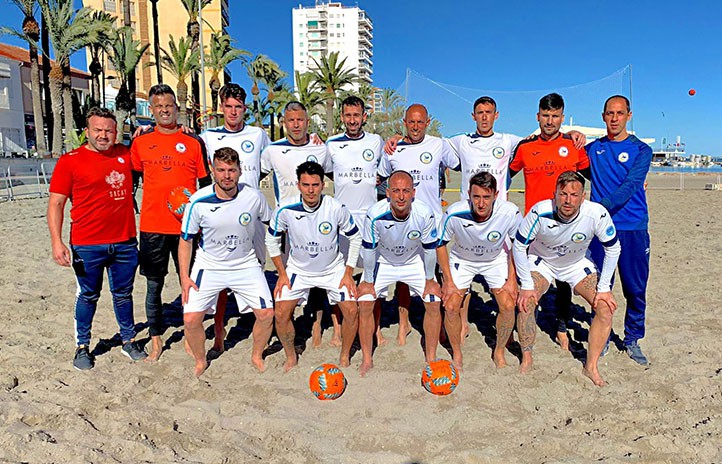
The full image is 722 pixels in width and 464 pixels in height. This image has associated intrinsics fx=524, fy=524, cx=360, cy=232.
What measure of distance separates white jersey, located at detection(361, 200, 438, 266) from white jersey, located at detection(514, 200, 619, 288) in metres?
0.76

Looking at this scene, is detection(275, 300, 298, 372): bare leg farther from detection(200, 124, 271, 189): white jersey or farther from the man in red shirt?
the man in red shirt

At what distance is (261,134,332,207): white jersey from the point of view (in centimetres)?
516

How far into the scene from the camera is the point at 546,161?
4.99 meters

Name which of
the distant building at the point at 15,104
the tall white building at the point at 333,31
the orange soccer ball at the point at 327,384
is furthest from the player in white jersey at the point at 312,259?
the tall white building at the point at 333,31

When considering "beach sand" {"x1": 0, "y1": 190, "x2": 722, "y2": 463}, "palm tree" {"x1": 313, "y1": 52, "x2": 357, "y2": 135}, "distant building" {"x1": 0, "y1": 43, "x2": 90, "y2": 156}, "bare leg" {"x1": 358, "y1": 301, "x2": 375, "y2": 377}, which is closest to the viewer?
"beach sand" {"x1": 0, "y1": 190, "x2": 722, "y2": 463}

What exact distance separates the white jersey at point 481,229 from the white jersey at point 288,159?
1.46 metres

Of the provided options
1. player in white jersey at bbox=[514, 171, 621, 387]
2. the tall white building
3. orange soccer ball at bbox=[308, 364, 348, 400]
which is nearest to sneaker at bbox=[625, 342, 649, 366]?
player in white jersey at bbox=[514, 171, 621, 387]

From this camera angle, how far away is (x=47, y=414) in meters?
3.61

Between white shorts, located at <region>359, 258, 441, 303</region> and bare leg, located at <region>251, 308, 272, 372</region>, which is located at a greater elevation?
white shorts, located at <region>359, 258, 441, 303</region>

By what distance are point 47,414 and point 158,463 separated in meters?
1.07

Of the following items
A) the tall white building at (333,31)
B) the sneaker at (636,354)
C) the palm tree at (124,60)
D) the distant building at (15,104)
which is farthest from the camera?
the tall white building at (333,31)

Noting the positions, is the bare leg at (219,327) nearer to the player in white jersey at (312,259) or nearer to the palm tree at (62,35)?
the player in white jersey at (312,259)

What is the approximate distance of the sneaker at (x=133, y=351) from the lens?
4.80 metres

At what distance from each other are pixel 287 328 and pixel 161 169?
5.86 feet
